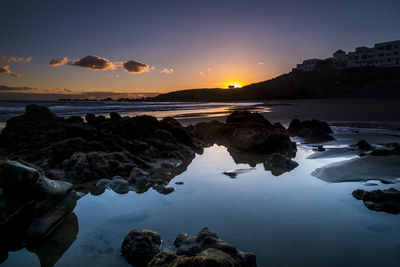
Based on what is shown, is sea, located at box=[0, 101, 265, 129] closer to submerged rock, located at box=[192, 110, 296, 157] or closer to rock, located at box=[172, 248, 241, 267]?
submerged rock, located at box=[192, 110, 296, 157]

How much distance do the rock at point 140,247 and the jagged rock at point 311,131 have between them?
801 centimetres

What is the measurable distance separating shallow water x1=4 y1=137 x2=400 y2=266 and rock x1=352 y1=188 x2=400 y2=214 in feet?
0.42

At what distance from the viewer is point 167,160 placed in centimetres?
659

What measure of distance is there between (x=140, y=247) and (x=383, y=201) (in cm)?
324

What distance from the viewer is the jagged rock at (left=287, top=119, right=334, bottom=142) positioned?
904cm

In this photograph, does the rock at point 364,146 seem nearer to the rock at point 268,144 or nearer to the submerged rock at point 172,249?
the rock at point 268,144

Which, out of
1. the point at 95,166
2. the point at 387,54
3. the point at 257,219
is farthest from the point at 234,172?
the point at 387,54

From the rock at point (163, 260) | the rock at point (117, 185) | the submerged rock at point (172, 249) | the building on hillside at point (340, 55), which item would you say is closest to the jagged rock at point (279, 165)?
the rock at point (117, 185)

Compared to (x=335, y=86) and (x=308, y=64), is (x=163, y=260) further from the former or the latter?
(x=308, y=64)

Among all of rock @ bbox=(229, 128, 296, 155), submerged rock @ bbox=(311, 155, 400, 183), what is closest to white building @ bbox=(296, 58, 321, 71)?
rock @ bbox=(229, 128, 296, 155)

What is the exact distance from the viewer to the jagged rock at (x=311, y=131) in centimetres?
904

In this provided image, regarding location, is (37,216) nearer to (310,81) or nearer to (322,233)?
(322,233)

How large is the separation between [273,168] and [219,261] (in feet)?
14.6

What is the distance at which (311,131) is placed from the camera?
945cm
